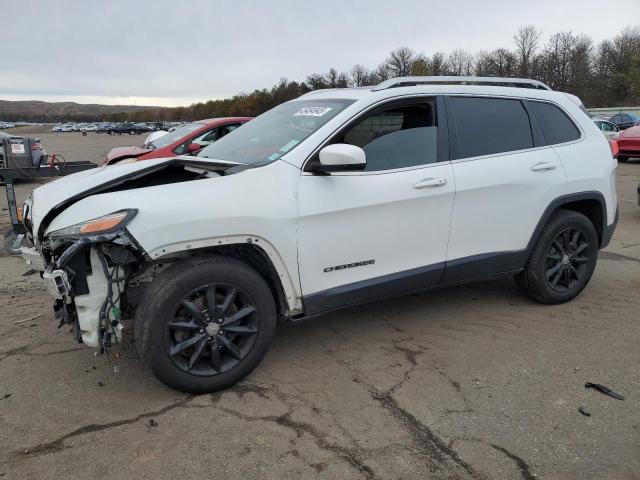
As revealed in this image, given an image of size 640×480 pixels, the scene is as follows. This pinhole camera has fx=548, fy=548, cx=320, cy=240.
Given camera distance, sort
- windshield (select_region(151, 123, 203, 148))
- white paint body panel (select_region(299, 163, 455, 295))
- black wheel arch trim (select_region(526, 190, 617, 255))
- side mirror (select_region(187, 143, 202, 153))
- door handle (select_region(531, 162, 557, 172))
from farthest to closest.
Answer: windshield (select_region(151, 123, 203, 148)), side mirror (select_region(187, 143, 202, 153)), black wheel arch trim (select_region(526, 190, 617, 255)), door handle (select_region(531, 162, 557, 172)), white paint body panel (select_region(299, 163, 455, 295))

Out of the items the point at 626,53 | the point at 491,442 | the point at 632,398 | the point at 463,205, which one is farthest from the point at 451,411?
the point at 626,53

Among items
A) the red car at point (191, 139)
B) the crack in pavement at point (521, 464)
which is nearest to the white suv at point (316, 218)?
the crack in pavement at point (521, 464)

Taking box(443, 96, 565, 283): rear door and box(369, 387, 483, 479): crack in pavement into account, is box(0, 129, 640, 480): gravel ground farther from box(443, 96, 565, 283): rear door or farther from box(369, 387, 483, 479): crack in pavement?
box(443, 96, 565, 283): rear door

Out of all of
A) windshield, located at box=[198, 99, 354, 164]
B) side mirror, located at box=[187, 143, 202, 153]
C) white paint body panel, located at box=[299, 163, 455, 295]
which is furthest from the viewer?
side mirror, located at box=[187, 143, 202, 153]

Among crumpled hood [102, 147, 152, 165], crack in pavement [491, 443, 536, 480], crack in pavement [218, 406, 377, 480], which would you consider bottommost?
crack in pavement [491, 443, 536, 480]

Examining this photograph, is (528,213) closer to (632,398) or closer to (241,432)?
(632,398)

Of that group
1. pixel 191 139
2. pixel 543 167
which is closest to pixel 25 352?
pixel 543 167

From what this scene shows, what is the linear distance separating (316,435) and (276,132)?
2178 mm

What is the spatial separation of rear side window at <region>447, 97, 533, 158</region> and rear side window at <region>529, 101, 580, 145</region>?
0.16 metres

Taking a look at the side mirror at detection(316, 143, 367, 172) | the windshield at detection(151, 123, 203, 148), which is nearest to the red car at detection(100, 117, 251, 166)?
the windshield at detection(151, 123, 203, 148)

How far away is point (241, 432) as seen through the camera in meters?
2.96

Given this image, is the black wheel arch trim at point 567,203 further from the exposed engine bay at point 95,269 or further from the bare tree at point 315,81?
the bare tree at point 315,81

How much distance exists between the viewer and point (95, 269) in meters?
3.10

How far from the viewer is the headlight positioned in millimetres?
2918
